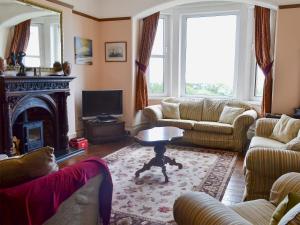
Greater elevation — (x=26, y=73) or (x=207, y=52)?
(x=207, y=52)

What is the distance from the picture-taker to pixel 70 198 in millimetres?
1779

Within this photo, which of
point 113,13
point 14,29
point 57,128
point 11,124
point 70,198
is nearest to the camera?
point 70,198

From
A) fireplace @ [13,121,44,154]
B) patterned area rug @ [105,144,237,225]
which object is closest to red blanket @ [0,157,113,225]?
patterned area rug @ [105,144,237,225]

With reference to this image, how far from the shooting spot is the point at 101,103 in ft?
18.3

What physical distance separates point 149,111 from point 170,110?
47cm

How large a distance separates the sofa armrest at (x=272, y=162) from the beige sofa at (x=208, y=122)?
92.0 inches

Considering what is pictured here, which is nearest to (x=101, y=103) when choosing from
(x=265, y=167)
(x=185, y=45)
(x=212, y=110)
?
(x=212, y=110)

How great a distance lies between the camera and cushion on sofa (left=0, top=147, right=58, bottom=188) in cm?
156

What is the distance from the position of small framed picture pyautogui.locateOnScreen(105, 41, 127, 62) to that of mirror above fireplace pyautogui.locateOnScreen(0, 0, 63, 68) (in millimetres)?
1422

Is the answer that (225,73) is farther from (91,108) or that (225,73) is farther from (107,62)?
(91,108)

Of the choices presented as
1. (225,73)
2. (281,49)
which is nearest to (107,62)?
(225,73)

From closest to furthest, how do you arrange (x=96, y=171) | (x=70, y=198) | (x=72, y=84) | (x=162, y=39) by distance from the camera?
(x=70, y=198) → (x=96, y=171) → (x=72, y=84) → (x=162, y=39)

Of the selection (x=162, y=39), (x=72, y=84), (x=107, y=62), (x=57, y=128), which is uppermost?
(x=162, y=39)

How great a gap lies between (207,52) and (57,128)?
3.58 m
